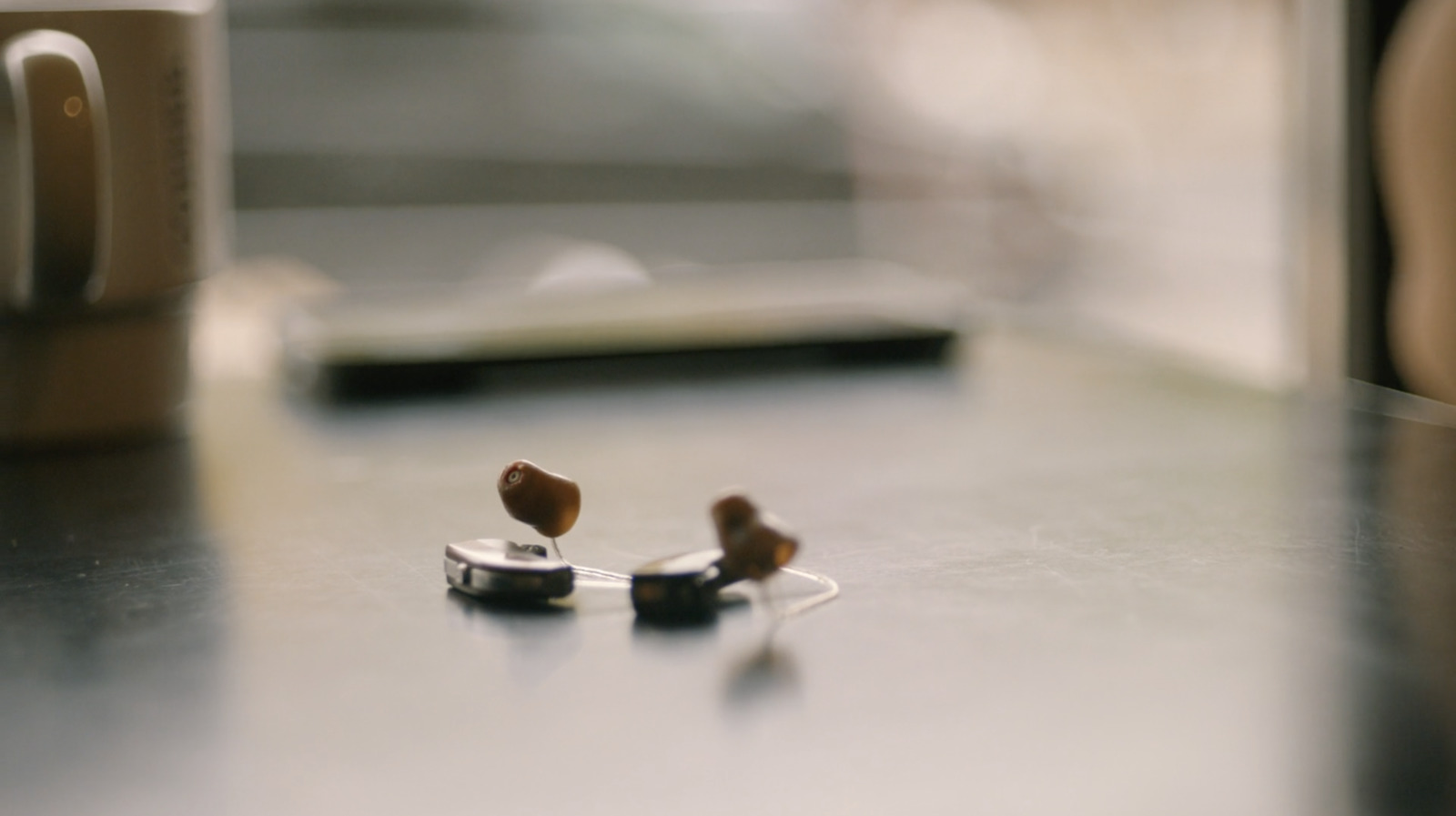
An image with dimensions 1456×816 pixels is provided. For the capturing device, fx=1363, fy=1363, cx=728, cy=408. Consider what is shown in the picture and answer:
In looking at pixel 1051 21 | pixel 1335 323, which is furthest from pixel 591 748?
pixel 1051 21

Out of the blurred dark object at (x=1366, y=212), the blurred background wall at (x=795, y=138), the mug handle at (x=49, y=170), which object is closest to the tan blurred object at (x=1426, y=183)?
the blurred dark object at (x=1366, y=212)

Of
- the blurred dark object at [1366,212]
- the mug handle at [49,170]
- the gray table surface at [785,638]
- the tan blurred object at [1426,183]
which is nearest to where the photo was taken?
the gray table surface at [785,638]

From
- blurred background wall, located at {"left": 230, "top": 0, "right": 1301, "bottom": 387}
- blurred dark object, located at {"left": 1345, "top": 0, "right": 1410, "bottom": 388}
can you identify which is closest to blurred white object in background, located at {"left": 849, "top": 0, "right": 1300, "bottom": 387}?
blurred background wall, located at {"left": 230, "top": 0, "right": 1301, "bottom": 387}

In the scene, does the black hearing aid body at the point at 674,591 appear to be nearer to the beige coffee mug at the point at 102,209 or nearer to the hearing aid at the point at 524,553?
the hearing aid at the point at 524,553

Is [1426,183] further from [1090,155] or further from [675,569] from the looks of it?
[1090,155]

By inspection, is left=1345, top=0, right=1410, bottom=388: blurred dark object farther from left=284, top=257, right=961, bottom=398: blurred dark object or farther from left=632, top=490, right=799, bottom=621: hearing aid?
left=632, top=490, right=799, bottom=621: hearing aid
